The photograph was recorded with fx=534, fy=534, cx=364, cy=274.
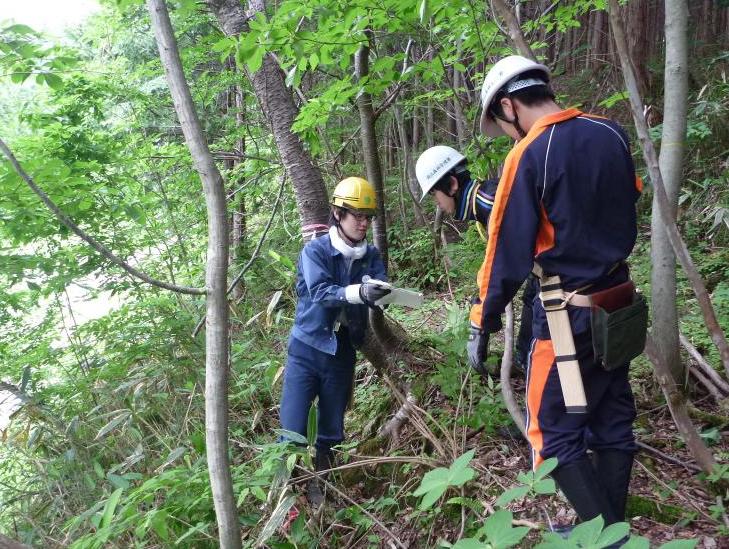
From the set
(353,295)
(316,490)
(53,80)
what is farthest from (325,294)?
(53,80)

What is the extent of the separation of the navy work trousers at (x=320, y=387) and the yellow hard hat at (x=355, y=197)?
91 centimetres

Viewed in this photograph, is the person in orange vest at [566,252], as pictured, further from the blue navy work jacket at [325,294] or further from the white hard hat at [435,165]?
the blue navy work jacket at [325,294]

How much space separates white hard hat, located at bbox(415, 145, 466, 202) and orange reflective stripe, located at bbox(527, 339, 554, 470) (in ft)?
3.77

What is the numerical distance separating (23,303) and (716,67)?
30.5ft

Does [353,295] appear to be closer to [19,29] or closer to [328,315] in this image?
[328,315]

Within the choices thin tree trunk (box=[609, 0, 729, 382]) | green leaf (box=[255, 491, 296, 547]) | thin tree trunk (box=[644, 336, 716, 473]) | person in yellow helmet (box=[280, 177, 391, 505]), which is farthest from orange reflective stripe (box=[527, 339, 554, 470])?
person in yellow helmet (box=[280, 177, 391, 505])

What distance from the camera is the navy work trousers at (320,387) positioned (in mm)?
3746

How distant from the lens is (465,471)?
61.2 inches

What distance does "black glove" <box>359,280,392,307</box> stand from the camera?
3.32 metres

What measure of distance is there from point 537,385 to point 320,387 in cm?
191

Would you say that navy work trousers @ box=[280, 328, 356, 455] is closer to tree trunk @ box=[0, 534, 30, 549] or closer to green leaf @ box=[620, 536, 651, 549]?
tree trunk @ box=[0, 534, 30, 549]

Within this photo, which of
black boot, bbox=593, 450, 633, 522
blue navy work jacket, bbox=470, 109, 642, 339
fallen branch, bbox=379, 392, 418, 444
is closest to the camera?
blue navy work jacket, bbox=470, 109, 642, 339

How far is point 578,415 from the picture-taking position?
228 cm

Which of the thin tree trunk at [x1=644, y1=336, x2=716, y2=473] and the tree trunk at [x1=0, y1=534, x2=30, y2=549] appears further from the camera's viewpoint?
the thin tree trunk at [x1=644, y1=336, x2=716, y2=473]
